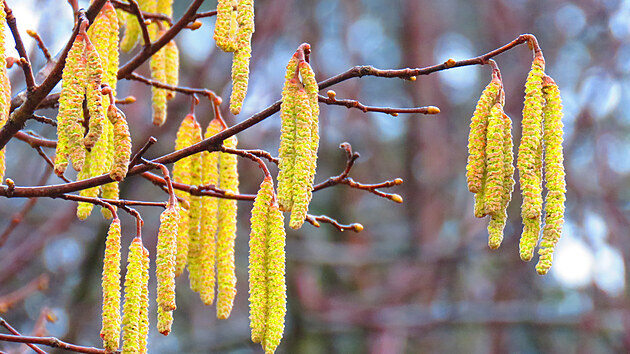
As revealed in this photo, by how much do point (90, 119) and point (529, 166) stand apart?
0.63 meters

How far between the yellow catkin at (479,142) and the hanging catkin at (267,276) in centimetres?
30

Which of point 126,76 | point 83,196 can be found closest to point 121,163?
point 83,196

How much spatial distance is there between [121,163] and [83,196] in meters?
0.17

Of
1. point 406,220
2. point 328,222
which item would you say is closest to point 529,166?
point 328,222

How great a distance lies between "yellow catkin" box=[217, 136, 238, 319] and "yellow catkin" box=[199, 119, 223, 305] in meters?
0.01

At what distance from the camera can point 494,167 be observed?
3.45 feet

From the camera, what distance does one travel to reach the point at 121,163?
1.07 metres

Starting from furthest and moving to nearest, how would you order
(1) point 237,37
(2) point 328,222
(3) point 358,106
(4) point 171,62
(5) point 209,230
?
(4) point 171,62, (2) point 328,222, (5) point 209,230, (3) point 358,106, (1) point 237,37

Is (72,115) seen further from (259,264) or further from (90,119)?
(259,264)

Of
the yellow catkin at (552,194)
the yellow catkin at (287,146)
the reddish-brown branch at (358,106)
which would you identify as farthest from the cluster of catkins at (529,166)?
the yellow catkin at (287,146)

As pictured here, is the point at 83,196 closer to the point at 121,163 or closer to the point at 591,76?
the point at 121,163

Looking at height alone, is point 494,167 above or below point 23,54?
below

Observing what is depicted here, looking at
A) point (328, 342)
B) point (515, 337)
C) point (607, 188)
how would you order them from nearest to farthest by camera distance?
point (607, 188)
point (328, 342)
point (515, 337)

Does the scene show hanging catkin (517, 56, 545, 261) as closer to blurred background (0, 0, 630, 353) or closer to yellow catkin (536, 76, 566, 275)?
yellow catkin (536, 76, 566, 275)
